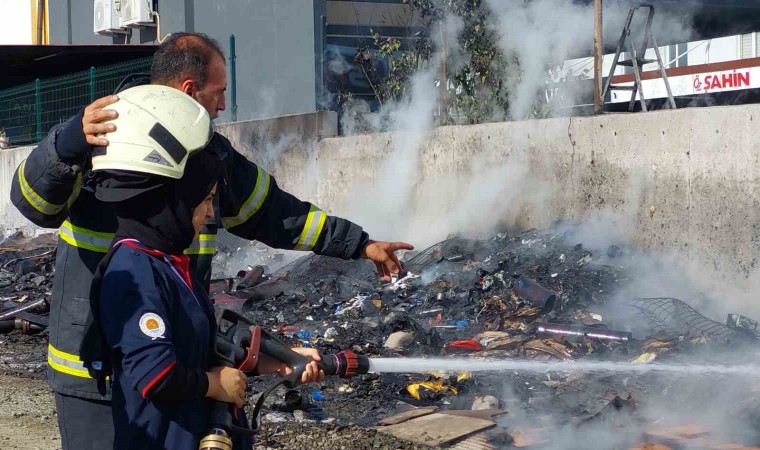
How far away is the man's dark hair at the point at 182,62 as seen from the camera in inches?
122

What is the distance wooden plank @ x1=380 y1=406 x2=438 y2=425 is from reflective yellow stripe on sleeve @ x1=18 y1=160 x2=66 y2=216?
2731mm

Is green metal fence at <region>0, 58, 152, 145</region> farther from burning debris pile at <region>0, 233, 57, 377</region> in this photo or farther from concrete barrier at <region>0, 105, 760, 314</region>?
concrete barrier at <region>0, 105, 760, 314</region>

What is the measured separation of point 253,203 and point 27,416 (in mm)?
3210

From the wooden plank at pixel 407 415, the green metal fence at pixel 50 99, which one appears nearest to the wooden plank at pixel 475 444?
the wooden plank at pixel 407 415

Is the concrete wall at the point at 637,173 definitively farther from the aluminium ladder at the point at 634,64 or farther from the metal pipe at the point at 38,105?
the metal pipe at the point at 38,105

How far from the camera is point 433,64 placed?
11125 millimetres

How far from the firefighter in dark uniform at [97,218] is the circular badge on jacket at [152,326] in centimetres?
47

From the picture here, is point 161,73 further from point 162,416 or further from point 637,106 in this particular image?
point 637,106

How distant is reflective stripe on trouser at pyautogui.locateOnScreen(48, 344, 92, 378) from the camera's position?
277 centimetres

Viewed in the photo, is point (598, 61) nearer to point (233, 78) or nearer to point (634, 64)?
point (634, 64)

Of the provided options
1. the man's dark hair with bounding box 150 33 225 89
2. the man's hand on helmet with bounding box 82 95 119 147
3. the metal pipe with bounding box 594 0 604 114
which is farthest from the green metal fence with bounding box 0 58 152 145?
the man's hand on helmet with bounding box 82 95 119 147

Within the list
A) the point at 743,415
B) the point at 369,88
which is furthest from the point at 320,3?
the point at 743,415

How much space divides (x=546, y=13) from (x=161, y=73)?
295 inches

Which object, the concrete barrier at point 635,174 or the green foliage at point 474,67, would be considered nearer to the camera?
the concrete barrier at point 635,174
